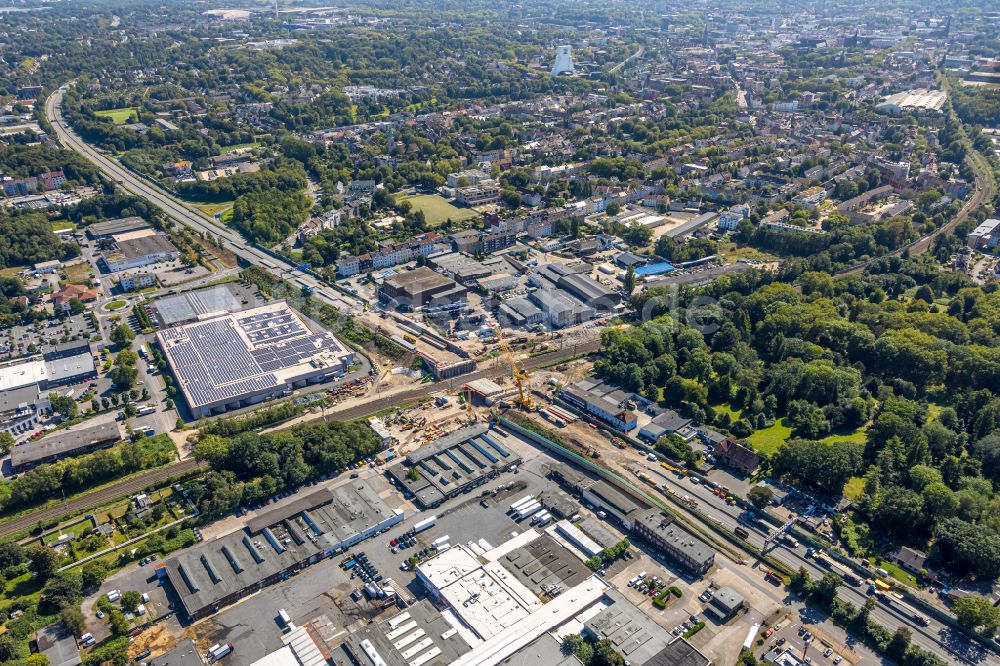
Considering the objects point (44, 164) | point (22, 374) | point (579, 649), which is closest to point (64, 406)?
point (22, 374)

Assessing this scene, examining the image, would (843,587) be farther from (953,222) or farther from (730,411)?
(953,222)

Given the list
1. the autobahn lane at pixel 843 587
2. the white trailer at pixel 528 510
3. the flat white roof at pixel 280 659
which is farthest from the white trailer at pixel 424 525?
the autobahn lane at pixel 843 587

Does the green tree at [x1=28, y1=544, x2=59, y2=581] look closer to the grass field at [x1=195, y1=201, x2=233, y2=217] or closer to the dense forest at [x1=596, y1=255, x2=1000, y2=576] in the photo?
the dense forest at [x1=596, y1=255, x2=1000, y2=576]

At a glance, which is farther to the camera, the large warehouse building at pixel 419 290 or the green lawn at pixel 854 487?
the large warehouse building at pixel 419 290

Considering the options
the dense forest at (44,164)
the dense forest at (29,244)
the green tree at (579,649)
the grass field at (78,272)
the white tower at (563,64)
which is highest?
the white tower at (563,64)

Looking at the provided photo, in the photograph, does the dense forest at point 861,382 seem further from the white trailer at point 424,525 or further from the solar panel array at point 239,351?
the solar panel array at point 239,351

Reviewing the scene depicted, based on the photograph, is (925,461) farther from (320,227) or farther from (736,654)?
(320,227)
